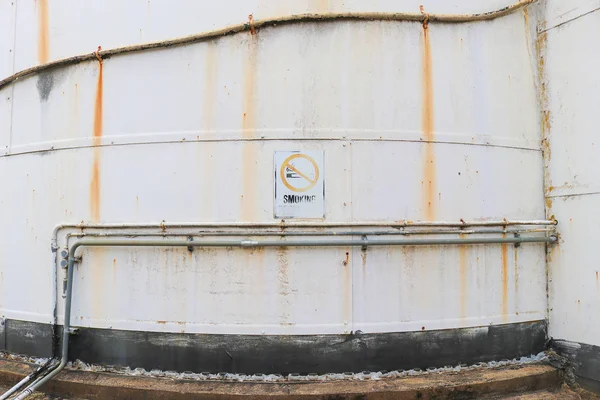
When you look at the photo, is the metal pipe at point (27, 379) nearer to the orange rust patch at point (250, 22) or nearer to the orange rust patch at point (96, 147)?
the orange rust patch at point (96, 147)

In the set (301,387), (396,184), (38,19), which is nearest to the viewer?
(301,387)

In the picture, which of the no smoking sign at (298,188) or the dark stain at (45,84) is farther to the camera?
the dark stain at (45,84)

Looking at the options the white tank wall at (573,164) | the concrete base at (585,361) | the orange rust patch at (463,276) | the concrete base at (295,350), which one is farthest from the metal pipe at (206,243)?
the concrete base at (585,361)

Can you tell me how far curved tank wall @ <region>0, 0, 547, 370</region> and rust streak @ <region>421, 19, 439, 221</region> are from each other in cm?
1

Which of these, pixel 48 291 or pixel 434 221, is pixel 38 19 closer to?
pixel 48 291

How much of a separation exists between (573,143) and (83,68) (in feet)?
18.0

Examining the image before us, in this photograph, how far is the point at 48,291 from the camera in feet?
15.3

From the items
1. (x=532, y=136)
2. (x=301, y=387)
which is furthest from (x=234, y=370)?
(x=532, y=136)

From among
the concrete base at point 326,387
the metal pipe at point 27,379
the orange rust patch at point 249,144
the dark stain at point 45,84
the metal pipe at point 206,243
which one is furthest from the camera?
the dark stain at point 45,84

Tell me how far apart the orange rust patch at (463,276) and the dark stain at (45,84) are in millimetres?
4918

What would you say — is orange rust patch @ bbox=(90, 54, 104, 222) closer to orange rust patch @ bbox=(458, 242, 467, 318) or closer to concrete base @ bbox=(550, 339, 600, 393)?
orange rust patch @ bbox=(458, 242, 467, 318)

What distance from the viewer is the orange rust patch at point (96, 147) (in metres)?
4.50

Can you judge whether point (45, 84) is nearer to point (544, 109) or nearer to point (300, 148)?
point (300, 148)

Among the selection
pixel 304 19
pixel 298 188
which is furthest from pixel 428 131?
pixel 304 19
